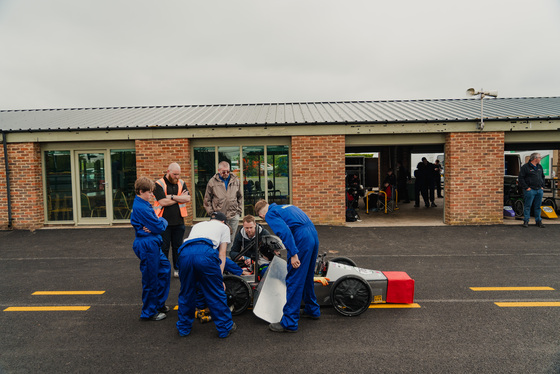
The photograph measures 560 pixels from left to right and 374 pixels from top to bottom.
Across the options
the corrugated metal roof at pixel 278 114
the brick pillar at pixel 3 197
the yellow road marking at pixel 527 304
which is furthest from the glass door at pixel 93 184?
the yellow road marking at pixel 527 304

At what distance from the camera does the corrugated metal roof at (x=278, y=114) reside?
38.2ft

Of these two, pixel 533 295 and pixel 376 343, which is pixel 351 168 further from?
pixel 376 343

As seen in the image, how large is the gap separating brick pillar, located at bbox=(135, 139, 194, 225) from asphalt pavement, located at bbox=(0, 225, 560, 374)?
4.20 metres

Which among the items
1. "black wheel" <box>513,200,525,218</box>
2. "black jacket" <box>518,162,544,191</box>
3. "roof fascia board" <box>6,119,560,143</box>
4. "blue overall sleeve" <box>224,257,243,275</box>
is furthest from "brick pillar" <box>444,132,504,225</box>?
"blue overall sleeve" <box>224,257,243,275</box>

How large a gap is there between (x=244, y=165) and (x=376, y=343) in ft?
27.5

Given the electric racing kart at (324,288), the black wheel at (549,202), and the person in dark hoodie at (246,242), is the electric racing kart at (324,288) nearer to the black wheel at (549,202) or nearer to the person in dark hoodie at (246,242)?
the person in dark hoodie at (246,242)

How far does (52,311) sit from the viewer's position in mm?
5379

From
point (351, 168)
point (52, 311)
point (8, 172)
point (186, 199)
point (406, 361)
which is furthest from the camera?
point (351, 168)

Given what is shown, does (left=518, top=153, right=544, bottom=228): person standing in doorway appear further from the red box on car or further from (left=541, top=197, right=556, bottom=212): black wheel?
the red box on car

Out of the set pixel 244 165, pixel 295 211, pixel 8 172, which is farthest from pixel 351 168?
pixel 295 211

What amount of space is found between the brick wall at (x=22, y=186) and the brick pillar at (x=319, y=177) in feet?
25.9

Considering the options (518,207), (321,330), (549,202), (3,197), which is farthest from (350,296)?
(549,202)

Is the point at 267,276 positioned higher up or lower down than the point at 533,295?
higher up

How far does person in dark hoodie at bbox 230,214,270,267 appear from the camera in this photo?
539 centimetres
